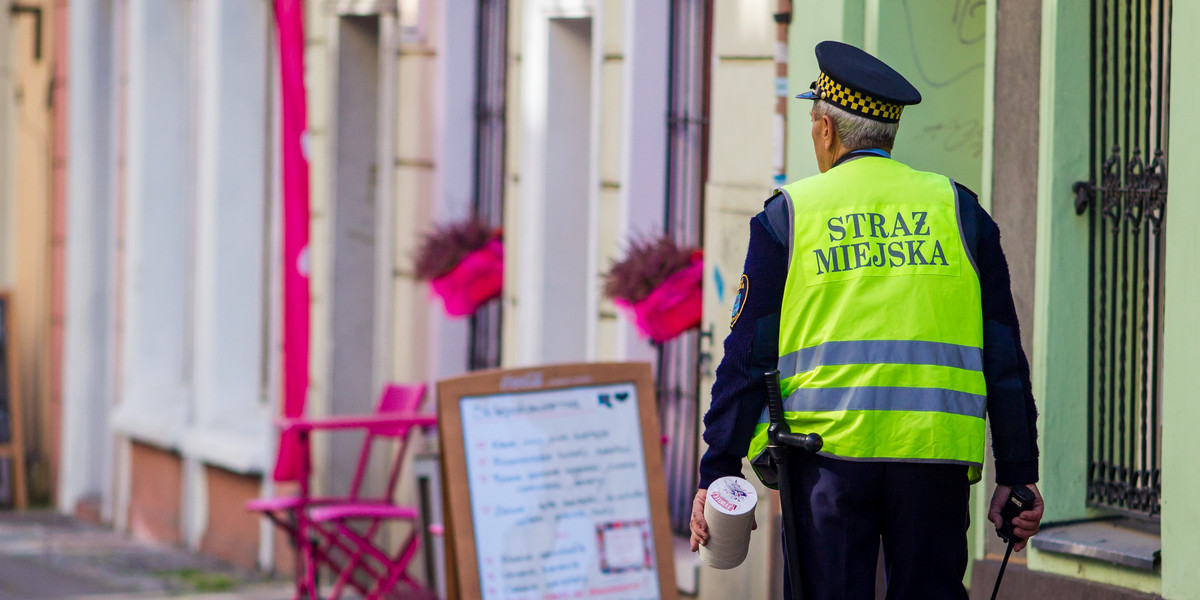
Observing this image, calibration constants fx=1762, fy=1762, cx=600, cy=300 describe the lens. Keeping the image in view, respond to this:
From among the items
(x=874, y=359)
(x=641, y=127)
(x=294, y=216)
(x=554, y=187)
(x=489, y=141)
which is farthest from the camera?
(x=294, y=216)

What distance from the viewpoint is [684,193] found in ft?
24.3

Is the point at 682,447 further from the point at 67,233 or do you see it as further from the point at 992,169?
the point at 67,233

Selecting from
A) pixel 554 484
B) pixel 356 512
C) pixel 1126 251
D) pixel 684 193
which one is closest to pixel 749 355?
pixel 1126 251

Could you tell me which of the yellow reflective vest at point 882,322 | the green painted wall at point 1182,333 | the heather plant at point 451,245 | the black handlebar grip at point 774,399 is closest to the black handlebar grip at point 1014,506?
the yellow reflective vest at point 882,322

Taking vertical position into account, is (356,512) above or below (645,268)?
below

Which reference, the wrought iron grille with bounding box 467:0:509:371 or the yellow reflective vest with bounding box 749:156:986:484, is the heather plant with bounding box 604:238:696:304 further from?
the yellow reflective vest with bounding box 749:156:986:484

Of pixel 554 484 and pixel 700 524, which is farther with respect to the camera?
pixel 554 484

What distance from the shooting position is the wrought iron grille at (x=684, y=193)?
7.31 m

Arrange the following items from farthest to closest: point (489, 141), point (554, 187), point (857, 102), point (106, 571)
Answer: point (106, 571) → point (489, 141) → point (554, 187) → point (857, 102)

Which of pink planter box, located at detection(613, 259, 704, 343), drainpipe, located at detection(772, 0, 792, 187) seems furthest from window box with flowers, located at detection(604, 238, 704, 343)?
drainpipe, located at detection(772, 0, 792, 187)

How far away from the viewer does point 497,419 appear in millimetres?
6117

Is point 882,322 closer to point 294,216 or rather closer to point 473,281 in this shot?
point 473,281

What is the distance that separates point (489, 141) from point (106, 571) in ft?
11.7

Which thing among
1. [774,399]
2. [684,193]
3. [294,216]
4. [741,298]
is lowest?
[774,399]
